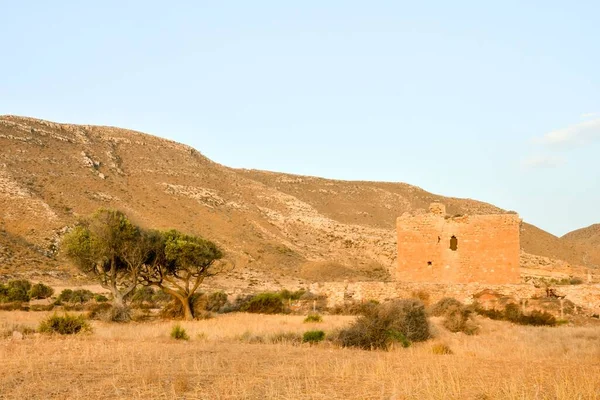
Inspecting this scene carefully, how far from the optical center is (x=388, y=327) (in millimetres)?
15852

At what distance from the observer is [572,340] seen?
15789 mm

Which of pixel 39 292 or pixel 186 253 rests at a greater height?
pixel 186 253

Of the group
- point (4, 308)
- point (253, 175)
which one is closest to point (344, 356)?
point (4, 308)

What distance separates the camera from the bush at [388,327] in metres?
14.9

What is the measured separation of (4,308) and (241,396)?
25.2 m

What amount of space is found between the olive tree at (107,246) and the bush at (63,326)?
7.80 meters

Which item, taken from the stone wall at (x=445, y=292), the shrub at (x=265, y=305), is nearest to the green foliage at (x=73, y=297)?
the shrub at (x=265, y=305)

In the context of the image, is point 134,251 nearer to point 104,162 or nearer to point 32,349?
point 32,349

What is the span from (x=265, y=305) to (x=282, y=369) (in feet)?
61.4

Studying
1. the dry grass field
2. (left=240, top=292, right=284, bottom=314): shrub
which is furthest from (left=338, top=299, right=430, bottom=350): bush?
(left=240, top=292, right=284, bottom=314): shrub

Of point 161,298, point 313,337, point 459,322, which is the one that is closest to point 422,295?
point 459,322

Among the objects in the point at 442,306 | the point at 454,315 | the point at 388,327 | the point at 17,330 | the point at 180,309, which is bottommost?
the point at 17,330

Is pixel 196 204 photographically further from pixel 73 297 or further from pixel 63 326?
pixel 63 326

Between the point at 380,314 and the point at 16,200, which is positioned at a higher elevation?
the point at 16,200
